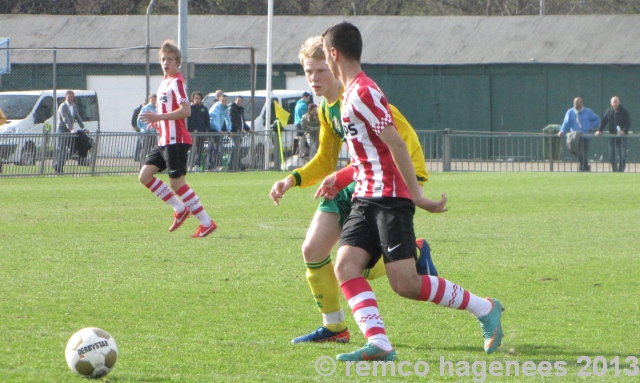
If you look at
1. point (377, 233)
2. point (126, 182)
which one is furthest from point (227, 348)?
point (126, 182)

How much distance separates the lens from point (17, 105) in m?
27.4

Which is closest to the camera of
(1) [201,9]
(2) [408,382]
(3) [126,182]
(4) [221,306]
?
(2) [408,382]

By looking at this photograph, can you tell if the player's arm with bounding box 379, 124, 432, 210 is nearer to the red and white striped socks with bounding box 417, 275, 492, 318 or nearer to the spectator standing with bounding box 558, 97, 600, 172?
the red and white striped socks with bounding box 417, 275, 492, 318

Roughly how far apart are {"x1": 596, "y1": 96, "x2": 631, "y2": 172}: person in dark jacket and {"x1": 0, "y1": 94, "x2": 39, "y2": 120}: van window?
14.5m

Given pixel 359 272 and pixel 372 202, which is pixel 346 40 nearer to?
pixel 372 202

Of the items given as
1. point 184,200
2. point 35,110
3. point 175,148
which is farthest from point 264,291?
point 35,110

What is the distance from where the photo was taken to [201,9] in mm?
50406

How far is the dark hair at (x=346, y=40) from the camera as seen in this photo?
5.27 m

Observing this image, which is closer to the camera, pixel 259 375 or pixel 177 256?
pixel 259 375

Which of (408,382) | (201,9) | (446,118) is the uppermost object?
(201,9)

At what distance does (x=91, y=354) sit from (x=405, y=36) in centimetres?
3149

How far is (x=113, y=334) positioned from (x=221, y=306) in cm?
114

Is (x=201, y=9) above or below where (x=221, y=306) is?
above

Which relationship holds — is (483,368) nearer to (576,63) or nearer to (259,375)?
(259,375)
